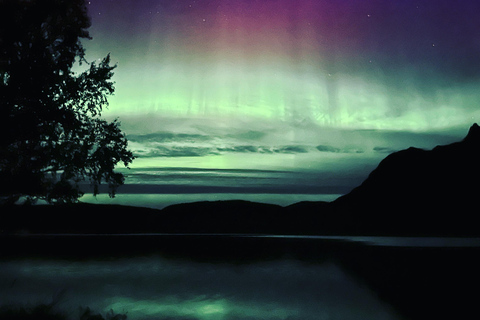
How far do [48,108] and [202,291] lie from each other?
14.4 meters

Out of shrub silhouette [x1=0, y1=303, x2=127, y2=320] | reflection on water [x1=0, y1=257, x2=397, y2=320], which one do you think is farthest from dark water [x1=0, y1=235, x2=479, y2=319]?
shrub silhouette [x1=0, y1=303, x2=127, y2=320]

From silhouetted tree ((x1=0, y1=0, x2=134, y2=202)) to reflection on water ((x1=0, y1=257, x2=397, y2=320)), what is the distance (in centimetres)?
523

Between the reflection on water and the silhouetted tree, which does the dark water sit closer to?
the reflection on water

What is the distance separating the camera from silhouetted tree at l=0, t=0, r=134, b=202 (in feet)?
62.2

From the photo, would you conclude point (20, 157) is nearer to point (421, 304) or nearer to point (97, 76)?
point (97, 76)

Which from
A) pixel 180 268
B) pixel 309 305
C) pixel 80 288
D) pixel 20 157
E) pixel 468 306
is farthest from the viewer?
pixel 180 268

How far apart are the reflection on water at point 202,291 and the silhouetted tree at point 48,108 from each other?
17.2ft

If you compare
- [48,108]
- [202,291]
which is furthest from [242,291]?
[48,108]

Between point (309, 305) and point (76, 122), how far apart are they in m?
13.7

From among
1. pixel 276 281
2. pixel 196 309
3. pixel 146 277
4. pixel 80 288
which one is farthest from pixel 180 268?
pixel 196 309

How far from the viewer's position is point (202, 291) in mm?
28484

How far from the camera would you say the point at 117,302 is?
76.6 feet

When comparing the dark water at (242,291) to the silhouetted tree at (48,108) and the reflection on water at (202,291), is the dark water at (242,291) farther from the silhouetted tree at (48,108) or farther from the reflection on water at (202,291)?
the silhouetted tree at (48,108)

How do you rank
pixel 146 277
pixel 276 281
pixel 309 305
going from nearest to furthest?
pixel 309 305
pixel 276 281
pixel 146 277
